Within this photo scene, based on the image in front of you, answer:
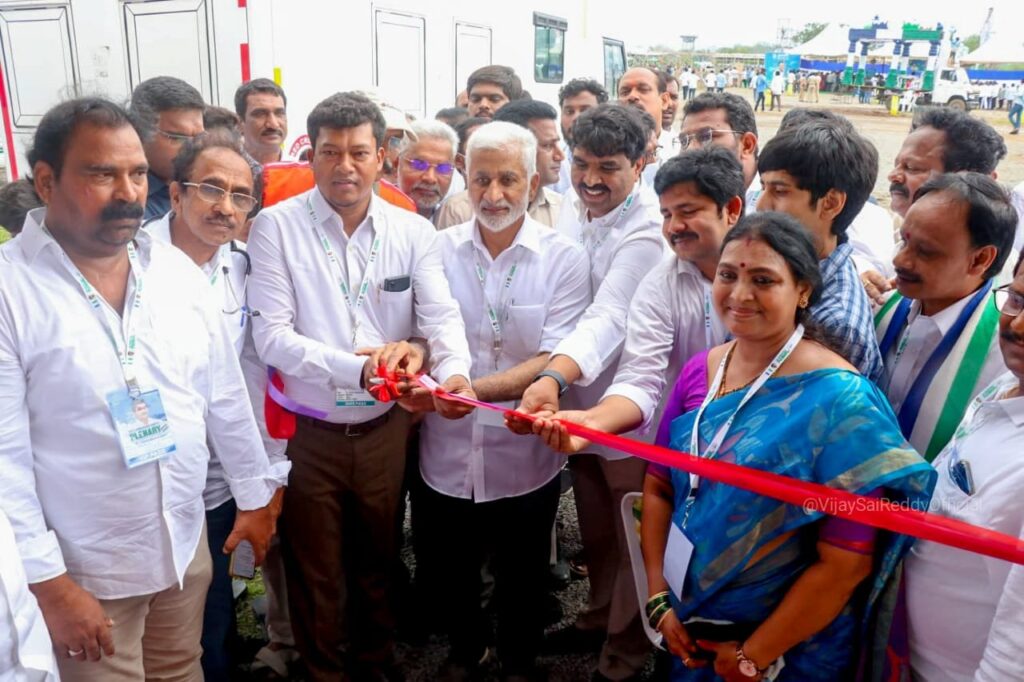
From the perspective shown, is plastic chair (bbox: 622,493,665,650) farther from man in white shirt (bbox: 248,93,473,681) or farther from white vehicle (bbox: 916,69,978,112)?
white vehicle (bbox: 916,69,978,112)

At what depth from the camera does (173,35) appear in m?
6.33

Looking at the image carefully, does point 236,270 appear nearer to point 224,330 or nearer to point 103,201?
point 224,330

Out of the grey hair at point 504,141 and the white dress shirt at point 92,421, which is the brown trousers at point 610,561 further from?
the white dress shirt at point 92,421

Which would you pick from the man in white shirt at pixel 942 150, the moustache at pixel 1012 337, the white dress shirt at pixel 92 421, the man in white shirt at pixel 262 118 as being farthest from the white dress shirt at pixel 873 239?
the man in white shirt at pixel 262 118

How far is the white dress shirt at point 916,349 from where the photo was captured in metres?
2.29

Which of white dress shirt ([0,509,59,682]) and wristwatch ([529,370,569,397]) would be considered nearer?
white dress shirt ([0,509,59,682])

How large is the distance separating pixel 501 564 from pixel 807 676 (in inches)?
53.7

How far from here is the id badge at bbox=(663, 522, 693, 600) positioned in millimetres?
2117

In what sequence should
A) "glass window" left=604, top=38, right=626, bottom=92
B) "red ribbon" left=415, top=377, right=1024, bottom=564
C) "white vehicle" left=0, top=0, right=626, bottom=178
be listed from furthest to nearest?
"glass window" left=604, top=38, right=626, bottom=92 < "white vehicle" left=0, top=0, right=626, bottom=178 < "red ribbon" left=415, top=377, right=1024, bottom=564

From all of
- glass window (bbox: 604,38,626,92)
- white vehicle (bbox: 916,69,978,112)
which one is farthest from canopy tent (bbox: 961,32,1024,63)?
glass window (bbox: 604,38,626,92)

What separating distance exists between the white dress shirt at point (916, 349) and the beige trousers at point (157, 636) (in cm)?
231

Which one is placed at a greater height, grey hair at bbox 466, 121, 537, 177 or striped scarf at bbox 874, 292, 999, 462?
grey hair at bbox 466, 121, 537, 177

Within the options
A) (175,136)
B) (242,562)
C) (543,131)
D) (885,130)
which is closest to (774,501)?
(242,562)

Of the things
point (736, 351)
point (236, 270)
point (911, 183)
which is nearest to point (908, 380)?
point (736, 351)
